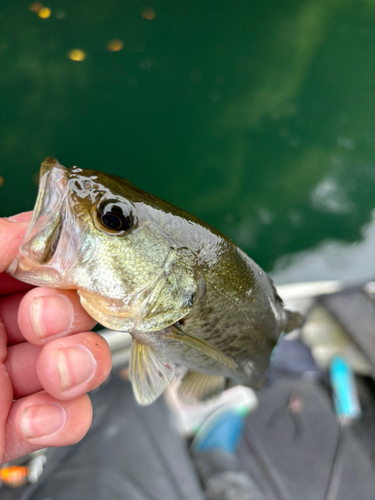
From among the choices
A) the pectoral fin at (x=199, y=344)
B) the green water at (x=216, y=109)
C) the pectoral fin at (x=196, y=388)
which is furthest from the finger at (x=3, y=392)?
the green water at (x=216, y=109)

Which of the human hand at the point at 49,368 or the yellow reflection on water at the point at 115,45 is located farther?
the yellow reflection on water at the point at 115,45

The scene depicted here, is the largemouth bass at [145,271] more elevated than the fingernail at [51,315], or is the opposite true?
the largemouth bass at [145,271]

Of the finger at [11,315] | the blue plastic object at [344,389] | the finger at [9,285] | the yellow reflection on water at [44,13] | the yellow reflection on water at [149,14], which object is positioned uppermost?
the yellow reflection on water at [149,14]

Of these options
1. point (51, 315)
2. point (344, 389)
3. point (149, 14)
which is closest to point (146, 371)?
point (51, 315)

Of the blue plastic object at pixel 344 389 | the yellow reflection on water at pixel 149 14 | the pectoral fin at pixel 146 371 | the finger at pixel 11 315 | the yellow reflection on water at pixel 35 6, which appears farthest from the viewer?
the yellow reflection on water at pixel 149 14

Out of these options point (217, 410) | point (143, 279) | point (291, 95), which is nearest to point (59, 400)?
point (143, 279)

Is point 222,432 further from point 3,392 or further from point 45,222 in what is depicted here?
point 45,222

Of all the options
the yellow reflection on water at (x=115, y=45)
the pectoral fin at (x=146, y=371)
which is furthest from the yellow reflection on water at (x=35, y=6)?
the pectoral fin at (x=146, y=371)

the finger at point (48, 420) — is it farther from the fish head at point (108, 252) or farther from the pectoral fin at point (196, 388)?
the pectoral fin at point (196, 388)

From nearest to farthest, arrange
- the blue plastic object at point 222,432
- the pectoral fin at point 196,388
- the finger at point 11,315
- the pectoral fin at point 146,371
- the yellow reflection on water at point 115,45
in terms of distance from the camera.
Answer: the pectoral fin at point 146,371
the finger at point 11,315
the pectoral fin at point 196,388
the blue plastic object at point 222,432
the yellow reflection on water at point 115,45
